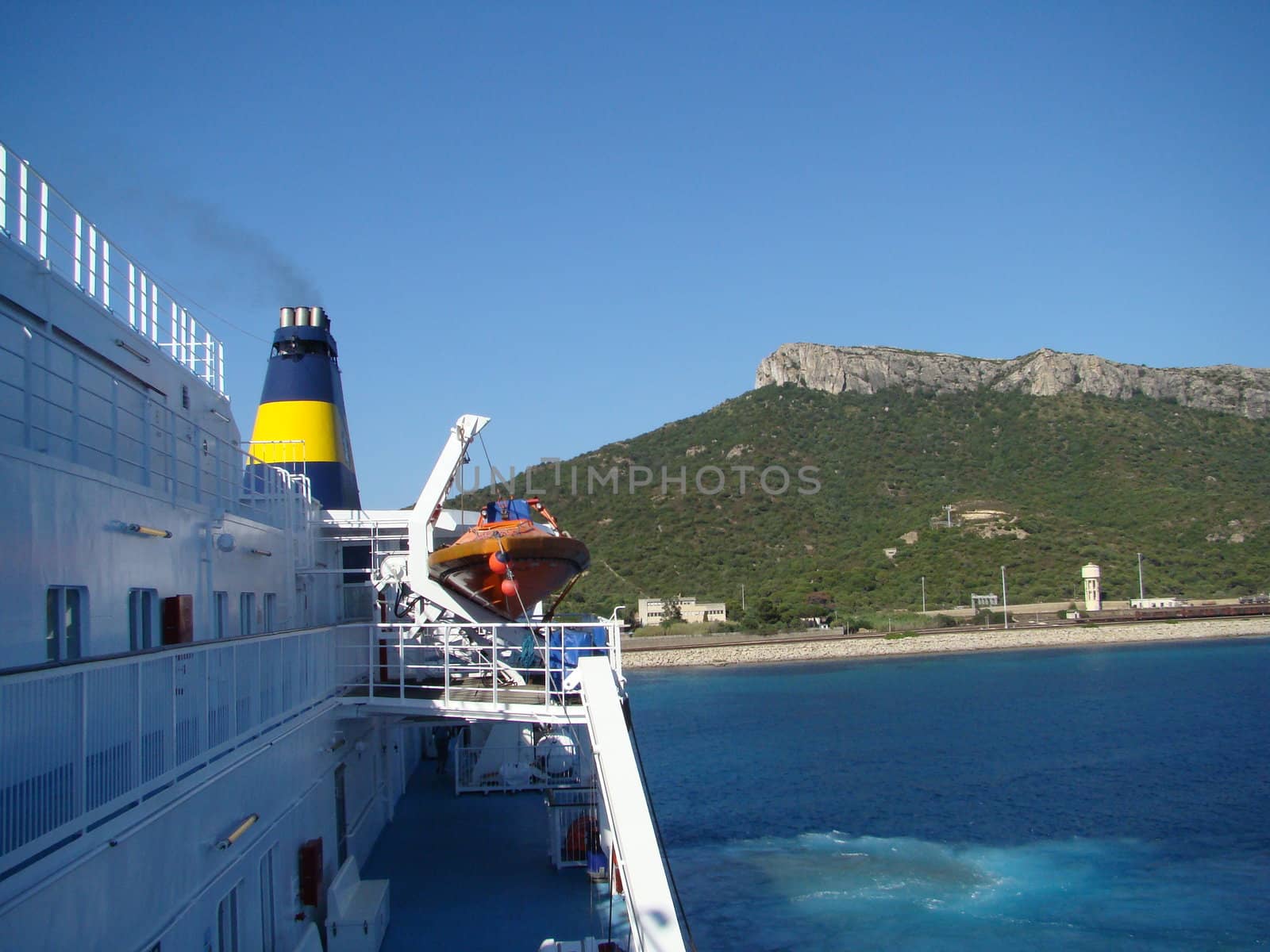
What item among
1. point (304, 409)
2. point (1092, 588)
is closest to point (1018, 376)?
point (1092, 588)

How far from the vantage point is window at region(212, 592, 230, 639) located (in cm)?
980

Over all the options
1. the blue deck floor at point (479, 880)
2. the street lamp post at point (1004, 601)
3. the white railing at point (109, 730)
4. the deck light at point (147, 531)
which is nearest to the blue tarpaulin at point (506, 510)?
the blue deck floor at point (479, 880)

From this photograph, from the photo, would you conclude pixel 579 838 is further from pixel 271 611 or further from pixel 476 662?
pixel 271 611

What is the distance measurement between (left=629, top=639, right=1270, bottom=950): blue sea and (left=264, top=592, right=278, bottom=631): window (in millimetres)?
9606

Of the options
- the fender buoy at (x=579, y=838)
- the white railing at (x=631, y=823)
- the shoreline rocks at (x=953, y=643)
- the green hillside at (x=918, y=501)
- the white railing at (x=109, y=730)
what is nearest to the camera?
the white railing at (x=109, y=730)

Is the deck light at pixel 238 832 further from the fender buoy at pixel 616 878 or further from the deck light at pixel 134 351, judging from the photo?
the deck light at pixel 134 351

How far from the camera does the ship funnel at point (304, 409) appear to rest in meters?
17.6

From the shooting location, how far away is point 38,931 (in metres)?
4.64

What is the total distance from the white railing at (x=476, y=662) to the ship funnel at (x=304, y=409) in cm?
434

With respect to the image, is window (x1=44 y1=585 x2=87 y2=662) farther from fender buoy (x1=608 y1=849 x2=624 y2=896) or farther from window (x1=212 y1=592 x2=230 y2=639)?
fender buoy (x1=608 y1=849 x2=624 y2=896)

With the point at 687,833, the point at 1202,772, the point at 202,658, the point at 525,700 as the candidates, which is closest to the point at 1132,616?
the point at 1202,772

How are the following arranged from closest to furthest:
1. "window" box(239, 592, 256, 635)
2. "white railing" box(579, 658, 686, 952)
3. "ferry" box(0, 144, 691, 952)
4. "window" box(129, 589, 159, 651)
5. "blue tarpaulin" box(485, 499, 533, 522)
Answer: "ferry" box(0, 144, 691, 952) → "white railing" box(579, 658, 686, 952) → "window" box(129, 589, 159, 651) → "window" box(239, 592, 256, 635) → "blue tarpaulin" box(485, 499, 533, 522)

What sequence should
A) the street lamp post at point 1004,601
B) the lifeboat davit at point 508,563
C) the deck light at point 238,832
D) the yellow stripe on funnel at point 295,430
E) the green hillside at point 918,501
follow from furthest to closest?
the green hillside at point 918,501, the street lamp post at point 1004,601, the yellow stripe on funnel at point 295,430, the lifeboat davit at point 508,563, the deck light at point 238,832

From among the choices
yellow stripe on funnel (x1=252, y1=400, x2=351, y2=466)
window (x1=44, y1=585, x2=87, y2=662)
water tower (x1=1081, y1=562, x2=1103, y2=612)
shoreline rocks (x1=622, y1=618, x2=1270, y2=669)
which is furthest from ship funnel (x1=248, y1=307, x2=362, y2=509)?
water tower (x1=1081, y1=562, x2=1103, y2=612)
